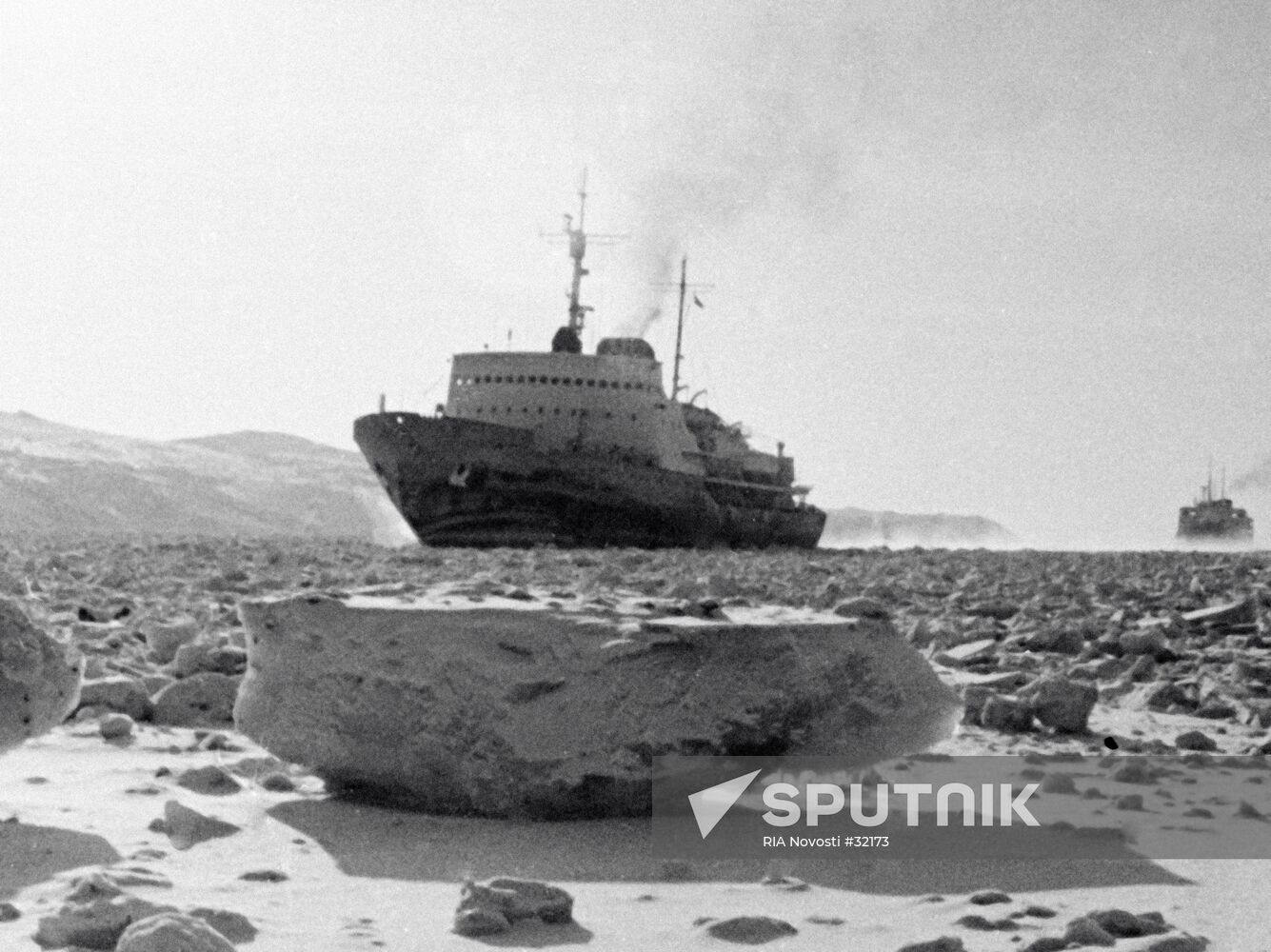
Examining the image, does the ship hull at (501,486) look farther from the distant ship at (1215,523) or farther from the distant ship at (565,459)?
the distant ship at (1215,523)

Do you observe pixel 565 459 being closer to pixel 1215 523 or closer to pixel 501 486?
pixel 501 486

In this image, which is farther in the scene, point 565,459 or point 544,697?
point 565,459

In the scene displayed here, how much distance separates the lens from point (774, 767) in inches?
142

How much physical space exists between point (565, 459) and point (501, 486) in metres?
1.32

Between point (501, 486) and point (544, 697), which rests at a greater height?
point (501, 486)

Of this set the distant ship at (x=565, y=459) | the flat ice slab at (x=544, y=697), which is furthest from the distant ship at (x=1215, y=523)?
the flat ice slab at (x=544, y=697)

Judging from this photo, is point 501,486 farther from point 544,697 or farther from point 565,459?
point 544,697

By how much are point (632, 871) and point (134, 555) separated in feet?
47.8

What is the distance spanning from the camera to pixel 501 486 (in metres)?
26.9

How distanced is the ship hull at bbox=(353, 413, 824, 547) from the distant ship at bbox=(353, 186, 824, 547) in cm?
Answer: 2

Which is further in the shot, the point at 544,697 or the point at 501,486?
the point at 501,486

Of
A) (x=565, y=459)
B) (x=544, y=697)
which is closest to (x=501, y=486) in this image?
(x=565, y=459)

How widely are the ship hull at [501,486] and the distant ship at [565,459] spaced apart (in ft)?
0.08

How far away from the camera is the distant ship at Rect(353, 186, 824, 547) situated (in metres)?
26.9
